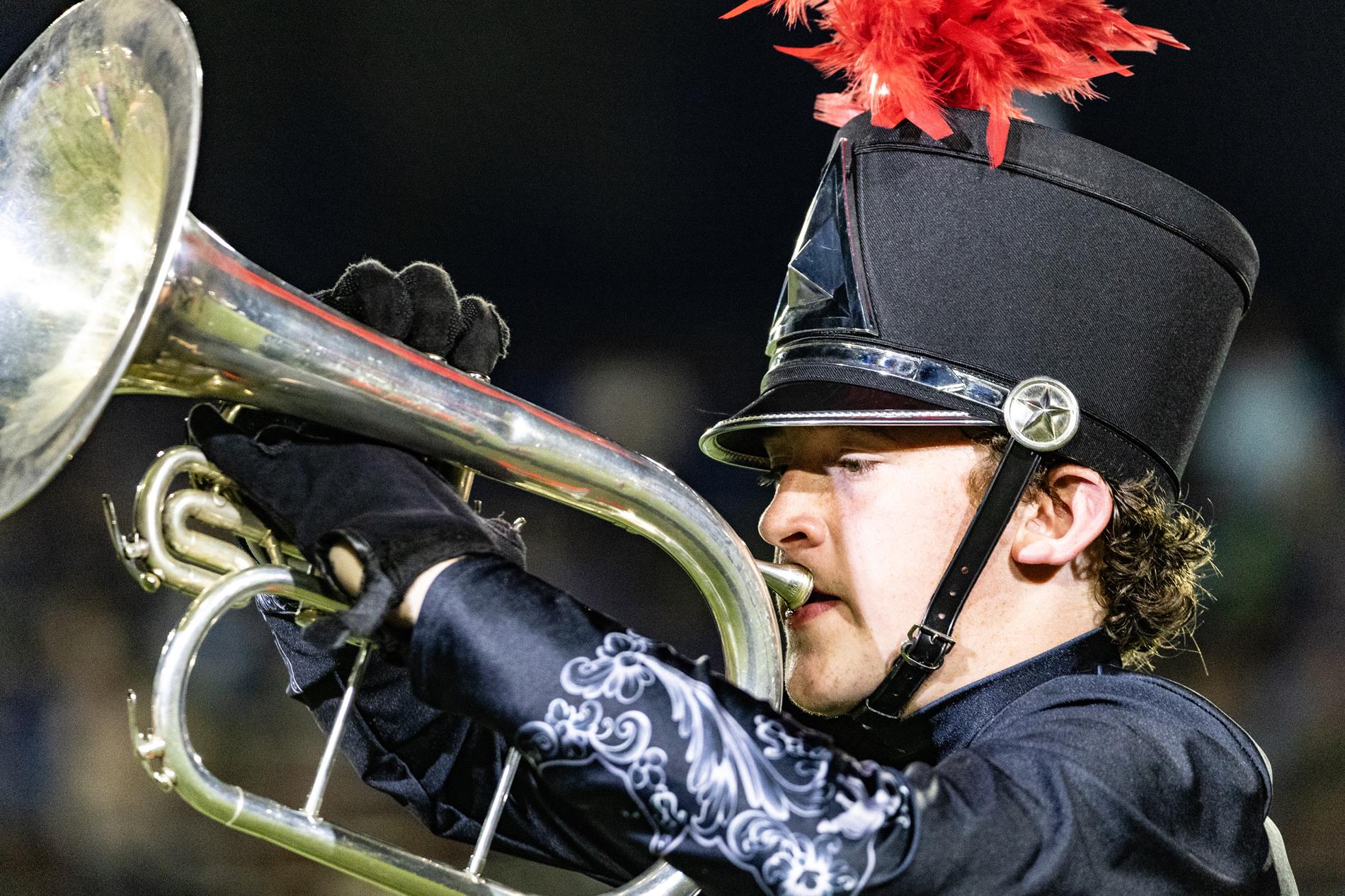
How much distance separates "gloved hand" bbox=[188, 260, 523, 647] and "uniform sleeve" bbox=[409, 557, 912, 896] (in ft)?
0.15

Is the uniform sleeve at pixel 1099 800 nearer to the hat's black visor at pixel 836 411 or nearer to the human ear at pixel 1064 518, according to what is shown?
the human ear at pixel 1064 518

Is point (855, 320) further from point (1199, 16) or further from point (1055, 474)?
point (1199, 16)

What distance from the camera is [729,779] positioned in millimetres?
1038

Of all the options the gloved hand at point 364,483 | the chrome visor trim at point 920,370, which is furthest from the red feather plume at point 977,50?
the gloved hand at point 364,483

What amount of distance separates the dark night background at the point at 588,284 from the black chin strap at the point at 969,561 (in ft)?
8.40

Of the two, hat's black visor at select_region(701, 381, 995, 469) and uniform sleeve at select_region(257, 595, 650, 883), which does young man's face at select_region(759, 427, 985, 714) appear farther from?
uniform sleeve at select_region(257, 595, 650, 883)

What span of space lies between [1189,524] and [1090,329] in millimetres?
386

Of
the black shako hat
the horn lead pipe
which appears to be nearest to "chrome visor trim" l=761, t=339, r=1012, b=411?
the black shako hat

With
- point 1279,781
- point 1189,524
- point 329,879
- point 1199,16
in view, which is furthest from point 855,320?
point 1279,781

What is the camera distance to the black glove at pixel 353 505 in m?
1.05

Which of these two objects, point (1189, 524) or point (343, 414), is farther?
point (1189, 524)

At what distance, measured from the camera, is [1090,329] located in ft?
4.98

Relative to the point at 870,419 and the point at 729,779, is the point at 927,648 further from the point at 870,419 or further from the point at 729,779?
the point at 729,779

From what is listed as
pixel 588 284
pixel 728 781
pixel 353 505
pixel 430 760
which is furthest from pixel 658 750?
pixel 588 284
